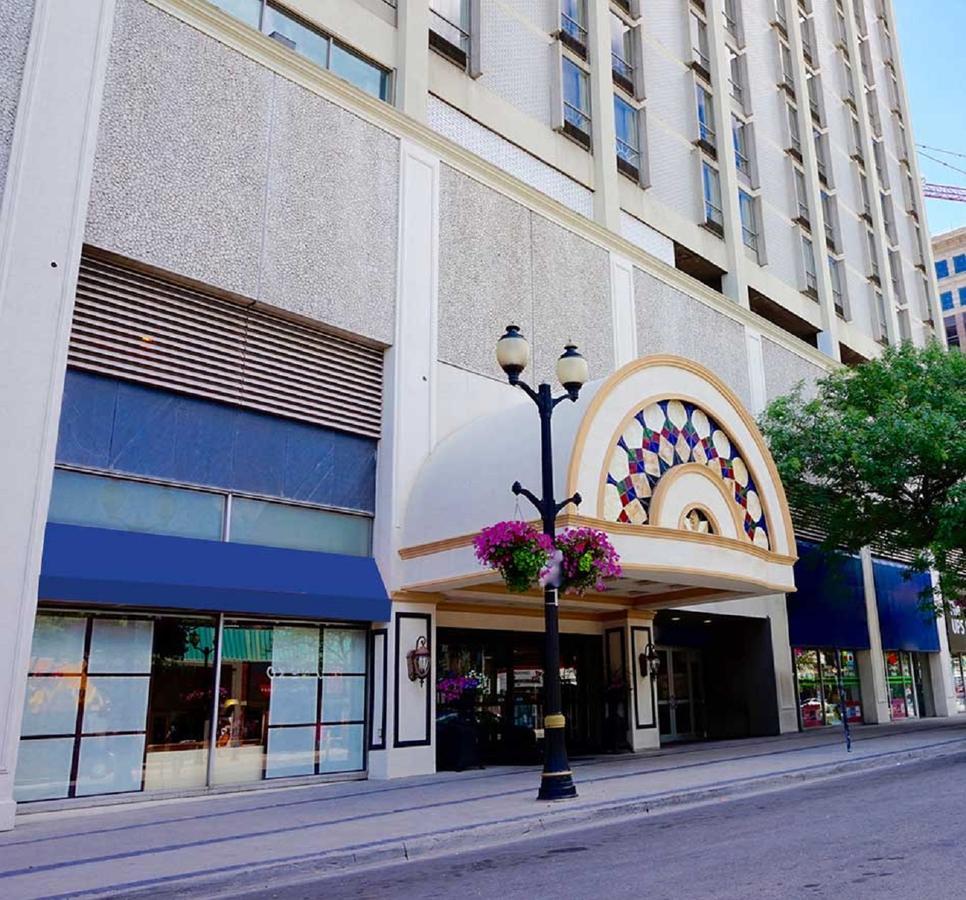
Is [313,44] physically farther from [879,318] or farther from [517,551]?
[879,318]

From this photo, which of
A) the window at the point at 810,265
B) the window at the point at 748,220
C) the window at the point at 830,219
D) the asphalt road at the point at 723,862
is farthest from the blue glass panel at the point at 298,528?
the window at the point at 830,219

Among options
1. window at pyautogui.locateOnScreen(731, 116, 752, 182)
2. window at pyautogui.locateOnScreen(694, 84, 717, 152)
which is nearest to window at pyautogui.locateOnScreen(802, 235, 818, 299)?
window at pyautogui.locateOnScreen(731, 116, 752, 182)

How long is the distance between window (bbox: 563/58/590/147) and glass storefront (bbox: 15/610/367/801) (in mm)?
13934

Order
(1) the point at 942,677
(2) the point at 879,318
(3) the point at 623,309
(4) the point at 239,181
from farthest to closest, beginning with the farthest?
(2) the point at 879,318
(1) the point at 942,677
(3) the point at 623,309
(4) the point at 239,181

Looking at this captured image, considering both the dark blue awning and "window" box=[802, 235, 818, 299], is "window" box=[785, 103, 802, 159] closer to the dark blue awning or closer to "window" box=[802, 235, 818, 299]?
"window" box=[802, 235, 818, 299]

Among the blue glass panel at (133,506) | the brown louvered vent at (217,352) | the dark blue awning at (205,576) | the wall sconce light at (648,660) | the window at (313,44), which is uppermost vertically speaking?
the window at (313,44)

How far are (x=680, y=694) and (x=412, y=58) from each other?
16754 mm

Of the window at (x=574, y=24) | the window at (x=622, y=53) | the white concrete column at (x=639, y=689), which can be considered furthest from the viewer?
the window at (x=622, y=53)

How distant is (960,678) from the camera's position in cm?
3588

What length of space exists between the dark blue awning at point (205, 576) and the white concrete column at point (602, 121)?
11.8 metres

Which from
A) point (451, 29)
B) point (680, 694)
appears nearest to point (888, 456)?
point (680, 694)

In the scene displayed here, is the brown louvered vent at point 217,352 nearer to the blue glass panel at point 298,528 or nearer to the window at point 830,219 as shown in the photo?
the blue glass panel at point 298,528

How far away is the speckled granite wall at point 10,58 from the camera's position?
11.8 meters

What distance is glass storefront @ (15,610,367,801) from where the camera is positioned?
11422mm
